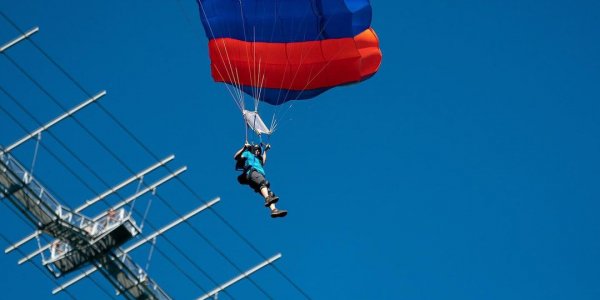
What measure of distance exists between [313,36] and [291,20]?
0.84 m

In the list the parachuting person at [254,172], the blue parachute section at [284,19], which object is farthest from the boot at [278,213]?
the blue parachute section at [284,19]

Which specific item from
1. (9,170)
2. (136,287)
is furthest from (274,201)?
(9,170)

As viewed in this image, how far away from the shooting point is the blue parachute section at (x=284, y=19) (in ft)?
142

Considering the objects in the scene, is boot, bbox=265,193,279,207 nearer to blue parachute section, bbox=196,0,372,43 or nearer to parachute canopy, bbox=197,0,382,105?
parachute canopy, bbox=197,0,382,105

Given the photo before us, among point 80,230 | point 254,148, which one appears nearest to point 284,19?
point 254,148

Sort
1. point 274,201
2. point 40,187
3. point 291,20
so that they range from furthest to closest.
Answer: point 291,20 < point 274,201 < point 40,187

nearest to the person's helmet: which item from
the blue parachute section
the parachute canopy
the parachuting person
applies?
the parachuting person

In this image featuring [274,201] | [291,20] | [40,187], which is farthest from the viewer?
[291,20]

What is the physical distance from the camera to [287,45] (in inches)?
1756

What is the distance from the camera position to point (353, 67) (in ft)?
147

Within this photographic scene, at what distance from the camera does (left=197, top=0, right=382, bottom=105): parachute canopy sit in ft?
143

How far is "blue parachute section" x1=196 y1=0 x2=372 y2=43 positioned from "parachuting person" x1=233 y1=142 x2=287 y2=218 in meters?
5.42

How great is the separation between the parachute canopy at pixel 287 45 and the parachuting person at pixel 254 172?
157 inches

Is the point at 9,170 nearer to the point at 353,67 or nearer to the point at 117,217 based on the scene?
the point at 117,217
